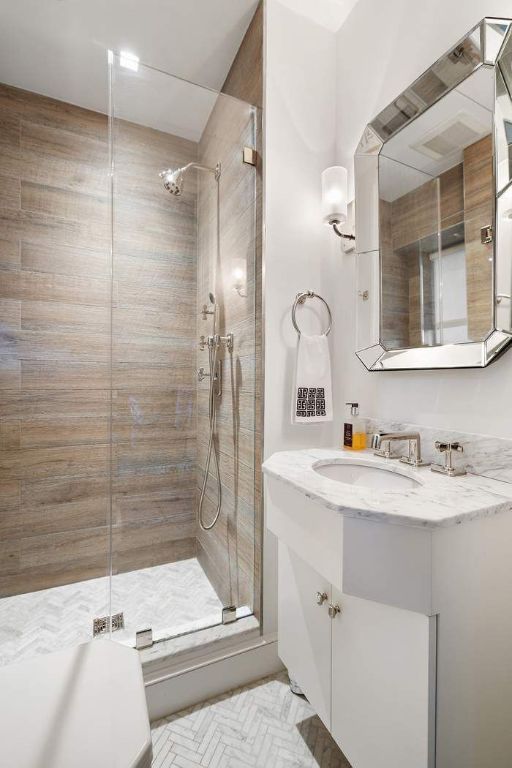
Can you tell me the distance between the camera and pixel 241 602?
1518 millimetres

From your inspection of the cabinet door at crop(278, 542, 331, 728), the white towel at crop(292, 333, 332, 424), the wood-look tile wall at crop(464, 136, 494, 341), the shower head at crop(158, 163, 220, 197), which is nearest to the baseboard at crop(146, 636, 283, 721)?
the cabinet door at crop(278, 542, 331, 728)

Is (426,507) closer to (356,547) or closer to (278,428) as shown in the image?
(356,547)

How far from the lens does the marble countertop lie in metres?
0.70

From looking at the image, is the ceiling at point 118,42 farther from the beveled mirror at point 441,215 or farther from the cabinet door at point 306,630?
the cabinet door at point 306,630

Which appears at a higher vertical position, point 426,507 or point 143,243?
point 143,243

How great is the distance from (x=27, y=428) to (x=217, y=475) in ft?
3.67

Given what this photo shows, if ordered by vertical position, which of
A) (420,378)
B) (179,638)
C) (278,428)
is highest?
(420,378)

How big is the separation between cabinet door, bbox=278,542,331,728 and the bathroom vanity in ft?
0.12

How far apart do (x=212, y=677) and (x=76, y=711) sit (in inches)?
32.2

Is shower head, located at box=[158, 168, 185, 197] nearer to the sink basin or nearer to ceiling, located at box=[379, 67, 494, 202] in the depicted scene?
ceiling, located at box=[379, 67, 494, 202]

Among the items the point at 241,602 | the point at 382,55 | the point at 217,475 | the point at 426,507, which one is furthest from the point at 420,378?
the point at 382,55

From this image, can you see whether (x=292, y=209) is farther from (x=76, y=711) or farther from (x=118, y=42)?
(x=76, y=711)

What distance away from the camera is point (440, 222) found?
3.71ft

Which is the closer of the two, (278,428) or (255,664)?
(255,664)
